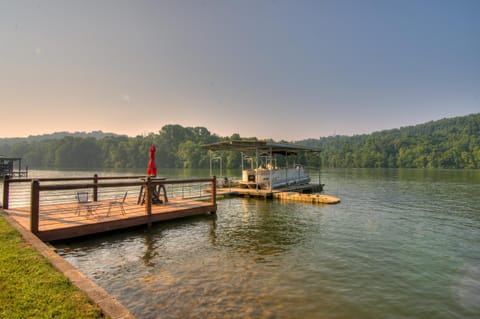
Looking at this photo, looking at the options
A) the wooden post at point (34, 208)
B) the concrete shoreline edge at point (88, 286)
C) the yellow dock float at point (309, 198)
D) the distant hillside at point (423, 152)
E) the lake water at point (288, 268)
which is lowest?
the lake water at point (288, 268)

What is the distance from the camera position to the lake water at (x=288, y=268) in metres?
5.30

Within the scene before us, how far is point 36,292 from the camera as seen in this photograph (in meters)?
4.16

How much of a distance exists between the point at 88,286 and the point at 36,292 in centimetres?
68

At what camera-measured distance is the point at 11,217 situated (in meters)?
9.36

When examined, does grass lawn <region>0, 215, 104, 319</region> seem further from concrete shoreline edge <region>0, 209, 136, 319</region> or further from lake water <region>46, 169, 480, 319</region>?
lake water <region>46, 169, 480, 319</region>

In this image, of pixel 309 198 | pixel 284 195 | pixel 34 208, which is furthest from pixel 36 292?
pixel 284 195

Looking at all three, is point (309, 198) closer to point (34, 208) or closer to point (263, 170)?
point (263, 170)

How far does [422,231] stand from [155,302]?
11118 millimetres

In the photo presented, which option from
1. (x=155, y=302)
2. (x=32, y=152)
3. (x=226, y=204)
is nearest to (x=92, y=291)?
(x=155, y=302)

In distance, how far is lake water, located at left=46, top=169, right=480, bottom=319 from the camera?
5.30m

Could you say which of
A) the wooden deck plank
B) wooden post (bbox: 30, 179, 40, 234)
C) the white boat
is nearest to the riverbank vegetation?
the white boat

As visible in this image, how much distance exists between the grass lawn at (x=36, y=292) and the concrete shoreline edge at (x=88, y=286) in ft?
0.28

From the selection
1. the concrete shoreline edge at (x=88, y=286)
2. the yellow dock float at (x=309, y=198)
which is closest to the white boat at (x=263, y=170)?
the yellow dock float at (x=309, y=198)

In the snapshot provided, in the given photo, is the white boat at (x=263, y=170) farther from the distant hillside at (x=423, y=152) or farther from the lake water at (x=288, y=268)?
the distant hillside at (x=423, y=152)
